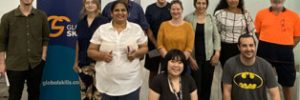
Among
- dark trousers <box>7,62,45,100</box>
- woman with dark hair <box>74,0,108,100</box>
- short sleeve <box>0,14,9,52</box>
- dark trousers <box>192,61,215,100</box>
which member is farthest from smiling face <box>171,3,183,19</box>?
short sleeve <box>0,14,9,52</box>

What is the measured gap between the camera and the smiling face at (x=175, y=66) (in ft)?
8.04

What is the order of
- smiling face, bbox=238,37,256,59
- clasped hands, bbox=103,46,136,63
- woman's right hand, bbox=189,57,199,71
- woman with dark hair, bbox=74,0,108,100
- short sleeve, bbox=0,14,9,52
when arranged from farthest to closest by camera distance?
woman's right hand, bbox=189,57,199,71 < short sleeve, bbox=0,14,9,52 < woman with dark hair, bbox=74,0,108,100 < smiling face, bbox=238,37,256,59 < clasped hands, bbox=103,46,136,63

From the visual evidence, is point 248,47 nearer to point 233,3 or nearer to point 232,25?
point 232,25

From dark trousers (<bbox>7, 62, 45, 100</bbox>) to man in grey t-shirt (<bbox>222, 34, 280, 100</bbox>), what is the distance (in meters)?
1.70

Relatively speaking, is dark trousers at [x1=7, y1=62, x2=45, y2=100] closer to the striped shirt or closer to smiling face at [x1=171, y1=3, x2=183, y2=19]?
smiling face at [x1=171, y1=3, x2=183, y2=19]

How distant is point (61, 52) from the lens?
3.40 metres

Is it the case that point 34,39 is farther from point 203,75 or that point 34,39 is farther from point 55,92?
point 203,75

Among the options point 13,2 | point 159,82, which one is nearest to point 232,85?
point 159,82

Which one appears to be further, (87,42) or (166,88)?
(87,42)

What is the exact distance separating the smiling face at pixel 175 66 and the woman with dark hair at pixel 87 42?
720 mm

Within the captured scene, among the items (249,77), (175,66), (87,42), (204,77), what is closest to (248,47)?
(249,77)

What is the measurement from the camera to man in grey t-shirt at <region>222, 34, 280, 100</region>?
261 centimetres

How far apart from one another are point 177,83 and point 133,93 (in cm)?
32

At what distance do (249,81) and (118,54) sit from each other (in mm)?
1009
